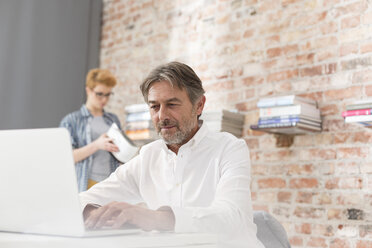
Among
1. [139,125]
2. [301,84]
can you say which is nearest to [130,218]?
[301,84]

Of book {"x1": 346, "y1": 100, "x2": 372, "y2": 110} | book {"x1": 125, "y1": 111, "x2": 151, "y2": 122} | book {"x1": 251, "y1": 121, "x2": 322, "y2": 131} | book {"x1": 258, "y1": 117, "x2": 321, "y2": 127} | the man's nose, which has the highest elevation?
book {"x1": 125, "y1": 111, "x2": 151, "y2": 122}

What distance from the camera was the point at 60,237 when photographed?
838 mm

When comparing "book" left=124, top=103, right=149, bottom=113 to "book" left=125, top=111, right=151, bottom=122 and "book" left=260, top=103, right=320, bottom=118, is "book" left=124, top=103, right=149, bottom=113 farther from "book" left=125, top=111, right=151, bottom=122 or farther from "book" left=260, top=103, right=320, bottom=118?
"book" left=260, top=103, right=320, bottom=118

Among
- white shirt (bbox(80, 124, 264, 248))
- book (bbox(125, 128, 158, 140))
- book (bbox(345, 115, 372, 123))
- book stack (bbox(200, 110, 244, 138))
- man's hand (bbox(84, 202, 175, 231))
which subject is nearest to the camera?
man's hand (bbox(84, 202, 175, 231))

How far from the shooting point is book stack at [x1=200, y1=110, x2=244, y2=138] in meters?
2.78

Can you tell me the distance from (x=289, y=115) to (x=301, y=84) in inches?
13.2

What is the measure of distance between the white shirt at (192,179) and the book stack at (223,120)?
1.16 meters

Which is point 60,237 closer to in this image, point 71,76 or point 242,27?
point 242,27

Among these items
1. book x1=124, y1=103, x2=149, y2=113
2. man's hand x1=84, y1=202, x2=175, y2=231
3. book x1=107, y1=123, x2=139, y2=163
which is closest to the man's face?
man's hand x1=84, y1=202, x2=175, y2=231

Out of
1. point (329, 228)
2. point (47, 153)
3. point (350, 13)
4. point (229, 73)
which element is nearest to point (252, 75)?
point (229, 73)

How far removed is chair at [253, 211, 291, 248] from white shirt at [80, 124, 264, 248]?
0.10 metres

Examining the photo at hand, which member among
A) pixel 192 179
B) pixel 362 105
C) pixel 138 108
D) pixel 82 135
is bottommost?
pixel 192 179

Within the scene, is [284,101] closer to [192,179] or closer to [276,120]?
[276,120]

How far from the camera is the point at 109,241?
0.82m
